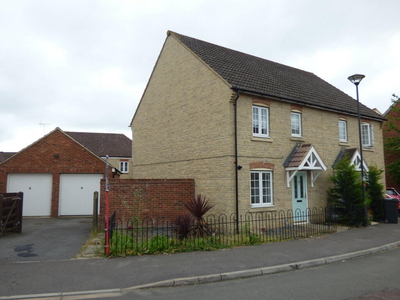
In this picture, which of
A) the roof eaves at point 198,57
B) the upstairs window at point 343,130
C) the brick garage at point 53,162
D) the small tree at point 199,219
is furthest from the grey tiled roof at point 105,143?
the small tree at point 199,219

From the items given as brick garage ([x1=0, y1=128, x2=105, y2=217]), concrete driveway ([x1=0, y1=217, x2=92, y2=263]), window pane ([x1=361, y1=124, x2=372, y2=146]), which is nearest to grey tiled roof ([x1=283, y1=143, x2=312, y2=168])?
window pane ([x1=361, y1=124, x2=372, y2=146])

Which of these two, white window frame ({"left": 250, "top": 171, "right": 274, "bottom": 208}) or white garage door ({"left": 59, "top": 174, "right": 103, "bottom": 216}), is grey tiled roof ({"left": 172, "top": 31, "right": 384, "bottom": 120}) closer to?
white window frame ({"left": 250, "top": 171, "right": 274, "bottom": 208})

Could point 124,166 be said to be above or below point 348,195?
above

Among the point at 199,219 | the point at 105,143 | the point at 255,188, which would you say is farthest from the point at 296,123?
the point at 105,143

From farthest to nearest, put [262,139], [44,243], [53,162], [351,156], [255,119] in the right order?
[53,162]
[351,156]
[255,119]
[262,139]
[44,243]

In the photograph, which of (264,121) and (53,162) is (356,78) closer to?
(264,121)

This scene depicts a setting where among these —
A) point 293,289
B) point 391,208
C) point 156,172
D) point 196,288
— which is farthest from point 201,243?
point 391,208

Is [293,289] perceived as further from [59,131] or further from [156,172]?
[59,131]

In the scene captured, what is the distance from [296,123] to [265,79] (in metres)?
2.58

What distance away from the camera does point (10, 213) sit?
37.6 ft

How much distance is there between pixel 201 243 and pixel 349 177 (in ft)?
27.3

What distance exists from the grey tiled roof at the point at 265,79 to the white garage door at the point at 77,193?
9.65 metres

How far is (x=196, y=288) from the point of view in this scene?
620 centimetres

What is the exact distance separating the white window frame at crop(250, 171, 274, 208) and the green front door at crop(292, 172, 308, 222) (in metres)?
1.50
